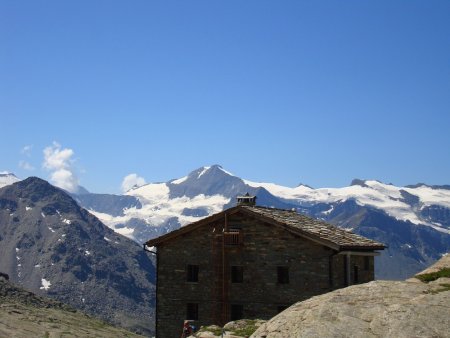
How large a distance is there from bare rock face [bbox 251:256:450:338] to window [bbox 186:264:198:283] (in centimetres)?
2197

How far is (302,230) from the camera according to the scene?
39844 mm

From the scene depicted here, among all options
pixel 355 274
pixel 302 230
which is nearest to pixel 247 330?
pixel 302 230

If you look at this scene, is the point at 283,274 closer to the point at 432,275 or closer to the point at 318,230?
the point at 318,230

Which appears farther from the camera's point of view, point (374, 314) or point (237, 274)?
point (237, 274)

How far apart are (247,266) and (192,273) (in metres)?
4.02

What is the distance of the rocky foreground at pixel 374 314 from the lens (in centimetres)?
1723

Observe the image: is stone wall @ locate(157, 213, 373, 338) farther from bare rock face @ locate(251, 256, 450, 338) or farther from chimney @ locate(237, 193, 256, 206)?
bare rock face @ locate(251, 256, 450, 338)

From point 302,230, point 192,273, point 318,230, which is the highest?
point 318,230

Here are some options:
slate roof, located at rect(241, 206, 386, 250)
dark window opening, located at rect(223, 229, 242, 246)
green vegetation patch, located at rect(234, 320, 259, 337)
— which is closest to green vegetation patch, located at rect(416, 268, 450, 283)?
green vegetation patch, located at rect(234, 320, 259, 337)

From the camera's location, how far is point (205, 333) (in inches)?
1104

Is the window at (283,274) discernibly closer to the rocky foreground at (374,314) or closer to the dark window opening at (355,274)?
the dark window opening at (355,274)

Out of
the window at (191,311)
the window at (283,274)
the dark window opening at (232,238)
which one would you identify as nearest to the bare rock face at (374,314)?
the window at (283,274)

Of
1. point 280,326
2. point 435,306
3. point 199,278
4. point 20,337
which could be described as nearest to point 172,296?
point 199,278

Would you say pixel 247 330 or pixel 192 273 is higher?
pixel 192 273
